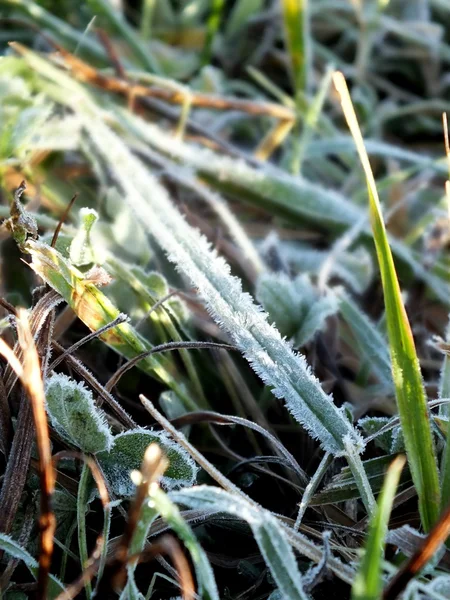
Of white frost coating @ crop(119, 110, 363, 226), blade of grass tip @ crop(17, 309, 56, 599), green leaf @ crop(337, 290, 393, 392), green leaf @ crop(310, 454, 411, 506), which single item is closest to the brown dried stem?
blade of grass tip @ crop(17, 309, 56, 599)

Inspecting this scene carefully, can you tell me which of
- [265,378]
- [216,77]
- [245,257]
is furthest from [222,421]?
[216,77]

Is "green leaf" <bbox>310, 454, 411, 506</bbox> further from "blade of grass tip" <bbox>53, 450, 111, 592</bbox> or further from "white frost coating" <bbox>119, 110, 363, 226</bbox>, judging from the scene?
"white frost coating" <bbox>119, 110, 363, 226</bbox>

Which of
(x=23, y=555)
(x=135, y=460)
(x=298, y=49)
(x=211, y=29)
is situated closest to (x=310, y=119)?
(x=298, y=49)

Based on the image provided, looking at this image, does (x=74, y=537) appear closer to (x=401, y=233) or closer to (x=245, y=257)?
(x=245, y=257)

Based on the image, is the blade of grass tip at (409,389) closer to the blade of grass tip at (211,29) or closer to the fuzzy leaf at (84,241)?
the fuzzy leaf at (84,241)

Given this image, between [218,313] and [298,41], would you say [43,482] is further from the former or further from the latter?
[298,41]

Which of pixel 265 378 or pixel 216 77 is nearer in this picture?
pixel 265 378
